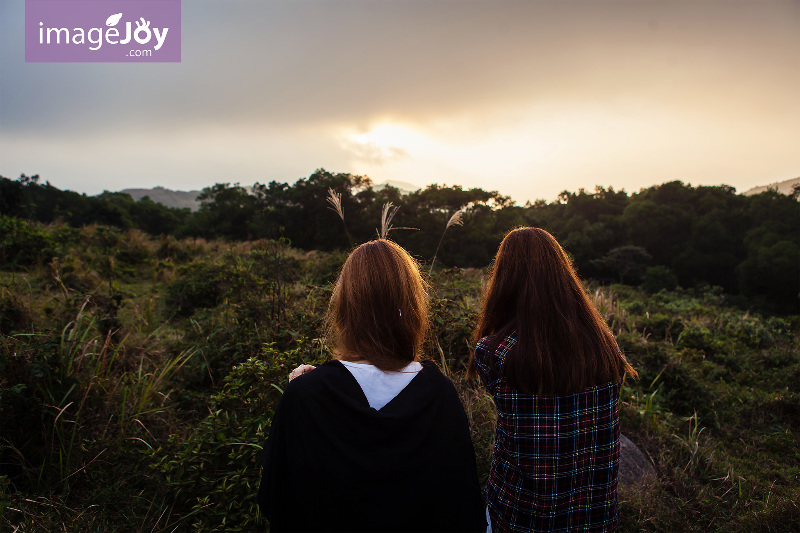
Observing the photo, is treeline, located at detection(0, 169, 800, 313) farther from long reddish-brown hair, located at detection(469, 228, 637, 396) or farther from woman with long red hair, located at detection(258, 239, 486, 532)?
woman with long red hair, located at detection(258, 239, 486, 532)

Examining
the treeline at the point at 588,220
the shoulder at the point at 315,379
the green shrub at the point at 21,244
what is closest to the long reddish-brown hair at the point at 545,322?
the shoulder at the point at 315,379

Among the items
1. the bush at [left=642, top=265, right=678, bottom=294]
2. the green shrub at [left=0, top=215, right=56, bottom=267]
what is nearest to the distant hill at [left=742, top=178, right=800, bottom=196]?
the bush at [left=642, top=265, right=678, bottom=294]

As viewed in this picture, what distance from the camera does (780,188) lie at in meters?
31.3

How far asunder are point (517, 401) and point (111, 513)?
2427 mm

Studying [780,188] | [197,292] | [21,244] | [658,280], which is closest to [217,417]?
[197,292]

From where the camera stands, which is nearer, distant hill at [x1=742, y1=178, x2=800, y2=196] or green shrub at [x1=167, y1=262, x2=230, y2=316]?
green shrub at [x1=167, y1=262, x2=230, y2=316]

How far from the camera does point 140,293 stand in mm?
7184

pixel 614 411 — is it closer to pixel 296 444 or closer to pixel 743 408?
pixel 296 444

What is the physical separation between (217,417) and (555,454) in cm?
184

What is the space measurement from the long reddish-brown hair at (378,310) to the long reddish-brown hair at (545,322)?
0.40 metres

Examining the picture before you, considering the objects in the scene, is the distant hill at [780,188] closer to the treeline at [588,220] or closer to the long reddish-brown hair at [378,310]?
the treeline at [588,220]

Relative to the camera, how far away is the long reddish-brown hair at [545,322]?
1.51 meters

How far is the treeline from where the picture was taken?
2094 cm

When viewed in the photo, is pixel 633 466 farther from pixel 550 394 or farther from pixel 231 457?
pixel 231 457
